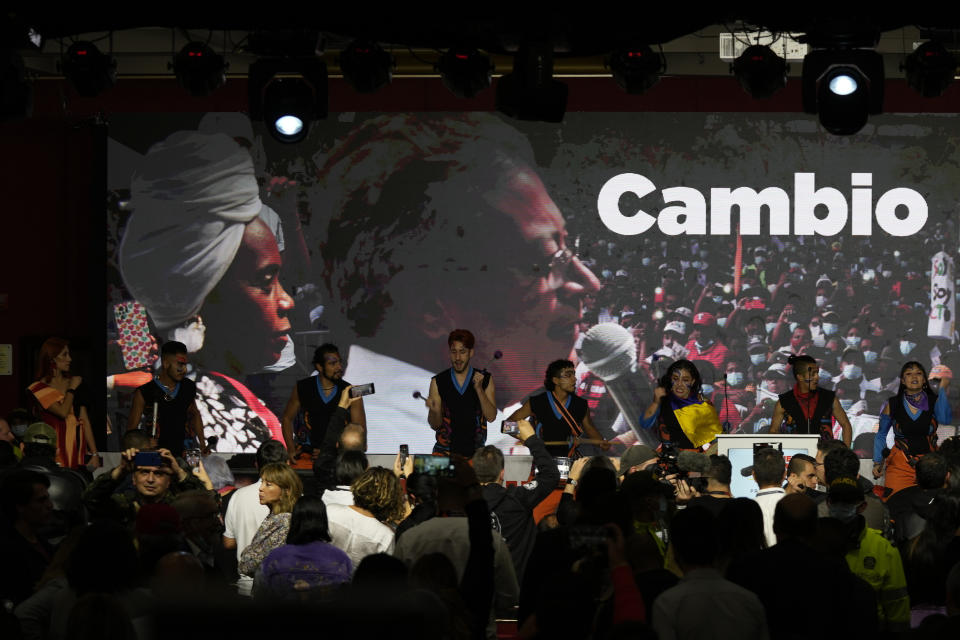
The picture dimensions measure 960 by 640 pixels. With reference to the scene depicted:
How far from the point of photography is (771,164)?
9719 millimetres

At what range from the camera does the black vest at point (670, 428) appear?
734cm

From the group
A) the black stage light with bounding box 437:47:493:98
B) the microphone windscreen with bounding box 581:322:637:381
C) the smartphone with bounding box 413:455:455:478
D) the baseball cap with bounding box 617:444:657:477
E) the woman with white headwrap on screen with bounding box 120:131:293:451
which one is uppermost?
the black stage light with bounding box 437:47:493:98

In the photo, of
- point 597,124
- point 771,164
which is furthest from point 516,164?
point 771,164

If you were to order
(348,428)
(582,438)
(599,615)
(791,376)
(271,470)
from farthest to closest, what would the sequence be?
1. (791,376)
2. (582,438)
3. (348,428)
4. (271,470)
5. (599,615)

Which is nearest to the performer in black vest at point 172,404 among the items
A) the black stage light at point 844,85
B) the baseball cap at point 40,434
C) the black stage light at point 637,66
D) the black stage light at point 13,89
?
the baseball cap at point 40,434

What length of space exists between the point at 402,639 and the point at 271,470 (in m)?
4.05

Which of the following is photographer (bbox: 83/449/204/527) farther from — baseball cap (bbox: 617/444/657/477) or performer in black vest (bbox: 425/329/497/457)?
performer in black vest (bbox: 425/329/497/457)

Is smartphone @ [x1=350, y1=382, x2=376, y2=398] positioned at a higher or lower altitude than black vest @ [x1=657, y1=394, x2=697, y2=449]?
higher

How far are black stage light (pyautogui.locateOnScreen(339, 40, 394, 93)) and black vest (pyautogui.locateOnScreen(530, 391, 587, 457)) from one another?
82.8 inches

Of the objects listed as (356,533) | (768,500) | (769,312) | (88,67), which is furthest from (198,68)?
(769,312)

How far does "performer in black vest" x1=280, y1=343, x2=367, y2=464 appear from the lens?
24.3 feet

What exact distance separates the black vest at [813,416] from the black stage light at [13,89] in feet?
15.8

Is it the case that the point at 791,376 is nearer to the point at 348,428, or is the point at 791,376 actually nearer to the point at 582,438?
the point at 582,438

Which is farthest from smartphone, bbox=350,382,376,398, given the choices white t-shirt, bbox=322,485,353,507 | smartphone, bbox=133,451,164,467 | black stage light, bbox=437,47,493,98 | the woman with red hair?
smartphone, bbox=133,451,164,467
